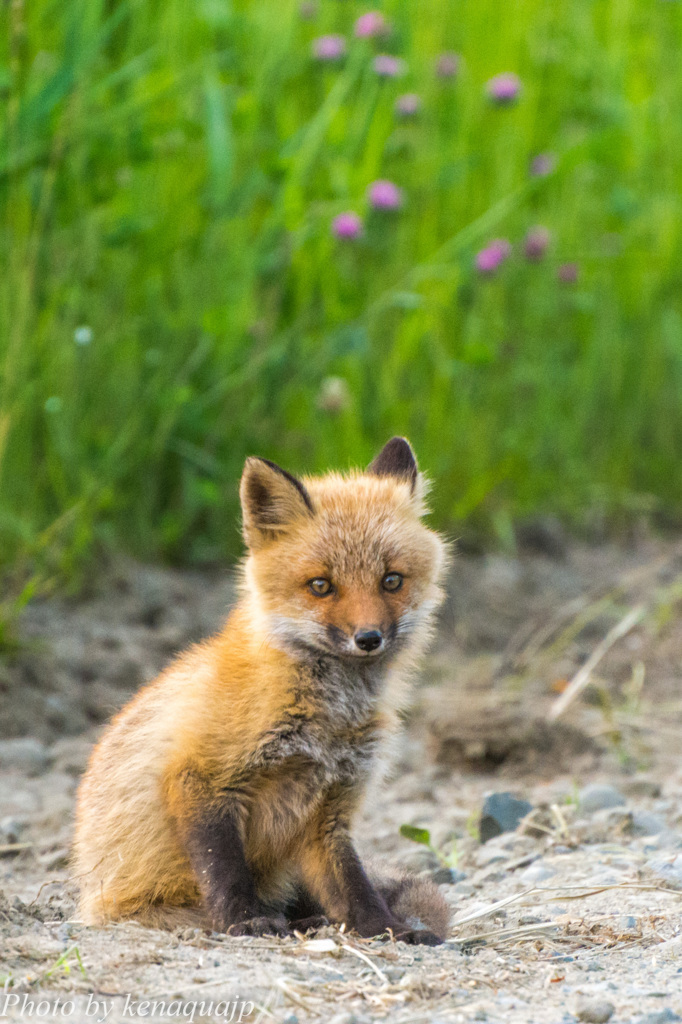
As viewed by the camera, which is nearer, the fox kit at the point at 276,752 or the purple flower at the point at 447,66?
the fox kit at the point at 276,752

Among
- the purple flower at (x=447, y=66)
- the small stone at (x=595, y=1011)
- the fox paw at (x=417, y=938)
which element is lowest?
the fox paw at (x=417, y=938)

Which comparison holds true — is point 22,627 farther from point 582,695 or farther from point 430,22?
point 430,22

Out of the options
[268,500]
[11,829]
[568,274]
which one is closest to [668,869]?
[268,500]

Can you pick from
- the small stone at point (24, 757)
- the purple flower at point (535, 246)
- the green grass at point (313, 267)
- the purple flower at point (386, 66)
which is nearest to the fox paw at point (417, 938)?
the small stone at point (24, 757)

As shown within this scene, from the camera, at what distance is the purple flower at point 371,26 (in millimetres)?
6137

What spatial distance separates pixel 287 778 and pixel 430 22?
245 inches


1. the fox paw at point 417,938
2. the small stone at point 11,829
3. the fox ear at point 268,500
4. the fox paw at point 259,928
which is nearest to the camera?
the fox paw at point 259,928

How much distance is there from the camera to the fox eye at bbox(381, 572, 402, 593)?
10.7 feet

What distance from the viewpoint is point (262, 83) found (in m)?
6.31

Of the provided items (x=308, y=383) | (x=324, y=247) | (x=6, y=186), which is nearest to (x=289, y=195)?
(x=324, y=247)

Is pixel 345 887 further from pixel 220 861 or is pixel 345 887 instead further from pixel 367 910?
pixel 220 861

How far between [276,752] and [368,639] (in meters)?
0.39

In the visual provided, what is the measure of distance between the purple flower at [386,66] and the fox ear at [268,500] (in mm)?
3684

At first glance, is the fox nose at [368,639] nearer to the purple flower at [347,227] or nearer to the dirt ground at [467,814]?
the dirt ground at [467,814]
